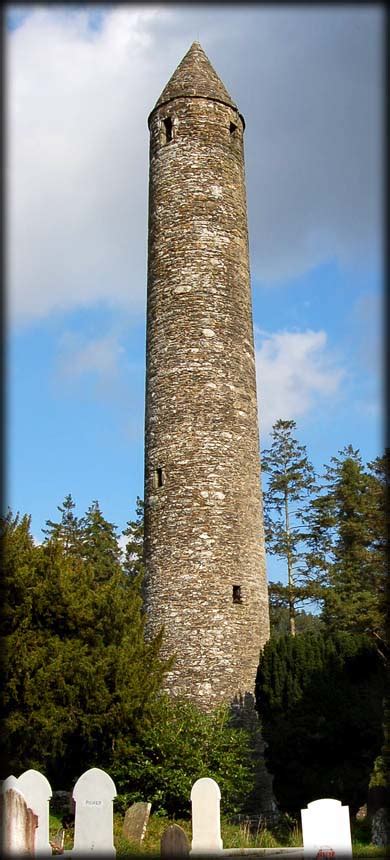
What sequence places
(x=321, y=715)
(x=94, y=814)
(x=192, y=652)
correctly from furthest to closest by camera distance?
1. (x=192, y=652)
2. (x=321, y=715)
3. (x=94, y=814)

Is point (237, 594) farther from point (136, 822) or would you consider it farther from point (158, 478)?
point (136, 822)

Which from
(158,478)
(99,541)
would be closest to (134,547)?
(99,541)

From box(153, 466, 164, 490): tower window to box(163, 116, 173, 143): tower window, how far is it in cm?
805

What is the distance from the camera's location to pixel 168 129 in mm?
21766

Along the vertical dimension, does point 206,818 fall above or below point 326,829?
below

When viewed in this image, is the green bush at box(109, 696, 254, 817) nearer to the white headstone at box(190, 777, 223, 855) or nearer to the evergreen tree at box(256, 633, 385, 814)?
the evergreen tree at box(256, 633, 385, 814)

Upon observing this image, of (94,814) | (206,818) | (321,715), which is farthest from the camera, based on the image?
(321,715)

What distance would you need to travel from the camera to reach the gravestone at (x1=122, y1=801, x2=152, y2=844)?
13.7 meters

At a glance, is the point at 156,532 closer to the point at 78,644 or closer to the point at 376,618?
the point at 78,644

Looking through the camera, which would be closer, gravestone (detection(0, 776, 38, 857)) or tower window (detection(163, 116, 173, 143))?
gravestone (detection(0, 776, 38, 857))

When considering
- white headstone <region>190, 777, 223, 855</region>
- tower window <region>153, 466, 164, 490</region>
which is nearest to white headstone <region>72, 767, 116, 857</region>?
white headstone <region>190, 777, 223, 855</region>

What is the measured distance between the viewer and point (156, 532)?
19.2m

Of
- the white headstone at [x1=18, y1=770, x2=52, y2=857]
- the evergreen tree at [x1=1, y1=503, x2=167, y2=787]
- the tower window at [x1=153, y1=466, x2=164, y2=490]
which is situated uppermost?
the tower window at [x1=153, y1=466, x2=164, y2=490]

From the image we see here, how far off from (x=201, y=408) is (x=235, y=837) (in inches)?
342
